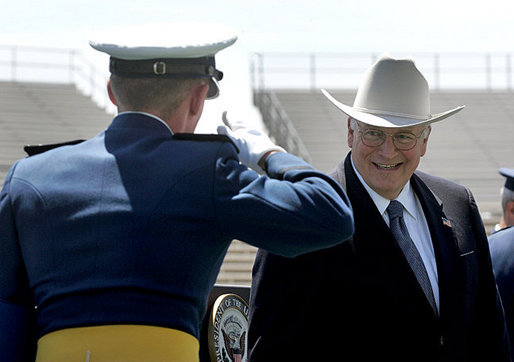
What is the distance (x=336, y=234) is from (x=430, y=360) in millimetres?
1091

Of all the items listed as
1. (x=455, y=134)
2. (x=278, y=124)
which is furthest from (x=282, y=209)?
(x=455, y=134)

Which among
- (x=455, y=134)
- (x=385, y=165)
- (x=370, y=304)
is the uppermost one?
(x=385, y=165)

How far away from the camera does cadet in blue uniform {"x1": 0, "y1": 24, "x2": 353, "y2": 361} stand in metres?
2.01

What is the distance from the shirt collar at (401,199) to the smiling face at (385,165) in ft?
0.04

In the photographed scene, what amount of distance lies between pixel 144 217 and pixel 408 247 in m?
1.25

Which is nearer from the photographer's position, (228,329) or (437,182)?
(228,329)

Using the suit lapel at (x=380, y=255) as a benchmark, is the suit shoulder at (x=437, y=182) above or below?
above

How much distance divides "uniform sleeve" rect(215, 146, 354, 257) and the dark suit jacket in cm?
78

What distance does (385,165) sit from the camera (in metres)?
3.14

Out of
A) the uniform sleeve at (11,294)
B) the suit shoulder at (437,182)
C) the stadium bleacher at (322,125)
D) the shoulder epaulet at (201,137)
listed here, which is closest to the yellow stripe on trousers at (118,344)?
the uniform sleeve at (11,294)

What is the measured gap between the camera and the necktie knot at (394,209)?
3.12 meters

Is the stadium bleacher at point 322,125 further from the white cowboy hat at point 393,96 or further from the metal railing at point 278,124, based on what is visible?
the white cowboy hat at point 393,96

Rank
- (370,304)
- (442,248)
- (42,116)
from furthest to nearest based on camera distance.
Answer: (42,116) < (442,248) < (370,304)

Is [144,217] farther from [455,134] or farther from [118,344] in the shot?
[455,134]
